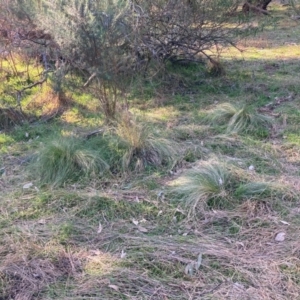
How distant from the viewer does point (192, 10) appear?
6.89 m

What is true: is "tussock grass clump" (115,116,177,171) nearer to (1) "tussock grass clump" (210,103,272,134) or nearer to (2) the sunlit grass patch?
(1) "tussock grass clump" (210,103,272,134)

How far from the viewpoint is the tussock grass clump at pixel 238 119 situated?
5.27m

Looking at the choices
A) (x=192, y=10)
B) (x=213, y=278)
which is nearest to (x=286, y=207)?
(x=213, y=278)

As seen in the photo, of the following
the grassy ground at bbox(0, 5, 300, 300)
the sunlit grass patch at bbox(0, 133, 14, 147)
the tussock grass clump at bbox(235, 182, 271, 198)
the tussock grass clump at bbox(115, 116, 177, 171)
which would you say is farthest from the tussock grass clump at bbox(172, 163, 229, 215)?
the sunlit grass patch at bbox(0, 133, 14, 147)

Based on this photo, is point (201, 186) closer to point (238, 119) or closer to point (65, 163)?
point (65, 163)

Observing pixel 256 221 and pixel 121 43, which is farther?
pixel 121 43

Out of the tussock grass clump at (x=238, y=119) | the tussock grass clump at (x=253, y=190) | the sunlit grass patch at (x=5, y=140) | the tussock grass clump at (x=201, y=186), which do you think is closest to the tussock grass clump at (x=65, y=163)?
the tussock grass clump at (x=201, y=186)

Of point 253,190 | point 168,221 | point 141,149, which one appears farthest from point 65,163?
point 253,190

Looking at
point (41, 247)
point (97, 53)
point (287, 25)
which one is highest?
point (97, 53)

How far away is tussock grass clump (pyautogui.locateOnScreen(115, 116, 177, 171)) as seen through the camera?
438 centimetres

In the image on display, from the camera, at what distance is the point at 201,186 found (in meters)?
3.71

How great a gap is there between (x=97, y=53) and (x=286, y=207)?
2.77 metres

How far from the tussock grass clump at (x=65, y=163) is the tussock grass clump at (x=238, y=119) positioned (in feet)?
5.60

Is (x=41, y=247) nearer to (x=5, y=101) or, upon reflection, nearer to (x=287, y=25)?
(x=5, y=101)
